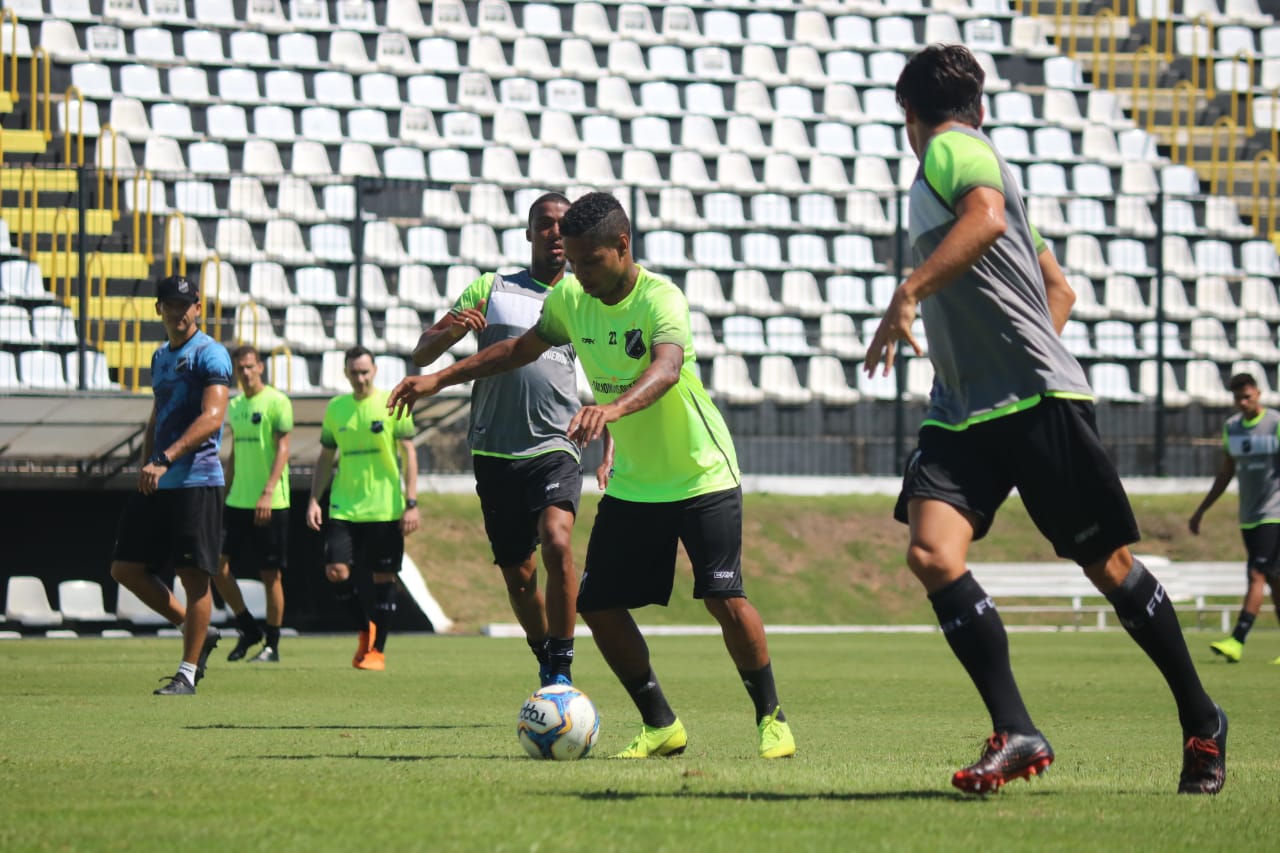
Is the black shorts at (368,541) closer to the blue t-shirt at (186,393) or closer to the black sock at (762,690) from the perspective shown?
the blue t-shirt at (186,393)

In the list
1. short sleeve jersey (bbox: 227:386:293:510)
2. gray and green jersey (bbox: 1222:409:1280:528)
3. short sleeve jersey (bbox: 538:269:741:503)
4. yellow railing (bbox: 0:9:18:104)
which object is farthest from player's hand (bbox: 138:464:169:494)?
yellow railing (bbox: 0:9:18:104)

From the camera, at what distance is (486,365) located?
7.15 metres

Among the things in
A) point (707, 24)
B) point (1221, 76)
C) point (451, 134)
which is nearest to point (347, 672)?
point (451, 134)

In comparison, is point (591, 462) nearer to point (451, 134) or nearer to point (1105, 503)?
point (451, 134)

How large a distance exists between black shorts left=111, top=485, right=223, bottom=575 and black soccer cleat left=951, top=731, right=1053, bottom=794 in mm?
6221

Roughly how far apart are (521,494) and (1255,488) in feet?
29.7

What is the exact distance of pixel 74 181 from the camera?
81.4ft

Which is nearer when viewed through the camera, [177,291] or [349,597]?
[177,291]

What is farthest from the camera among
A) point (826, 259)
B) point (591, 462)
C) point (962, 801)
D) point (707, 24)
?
point (707, 24)

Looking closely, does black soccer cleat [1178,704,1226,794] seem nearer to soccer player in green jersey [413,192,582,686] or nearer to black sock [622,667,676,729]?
black sock [622,667,676,729]

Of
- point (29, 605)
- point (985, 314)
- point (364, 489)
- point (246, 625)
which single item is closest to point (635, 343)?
point (985, 314)

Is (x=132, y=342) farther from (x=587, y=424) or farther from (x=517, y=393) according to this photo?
(x=587, y=424)

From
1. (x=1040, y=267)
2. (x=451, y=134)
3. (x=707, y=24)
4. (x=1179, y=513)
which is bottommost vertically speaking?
(x=1179, y=513)

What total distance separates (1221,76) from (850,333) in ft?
41.2
